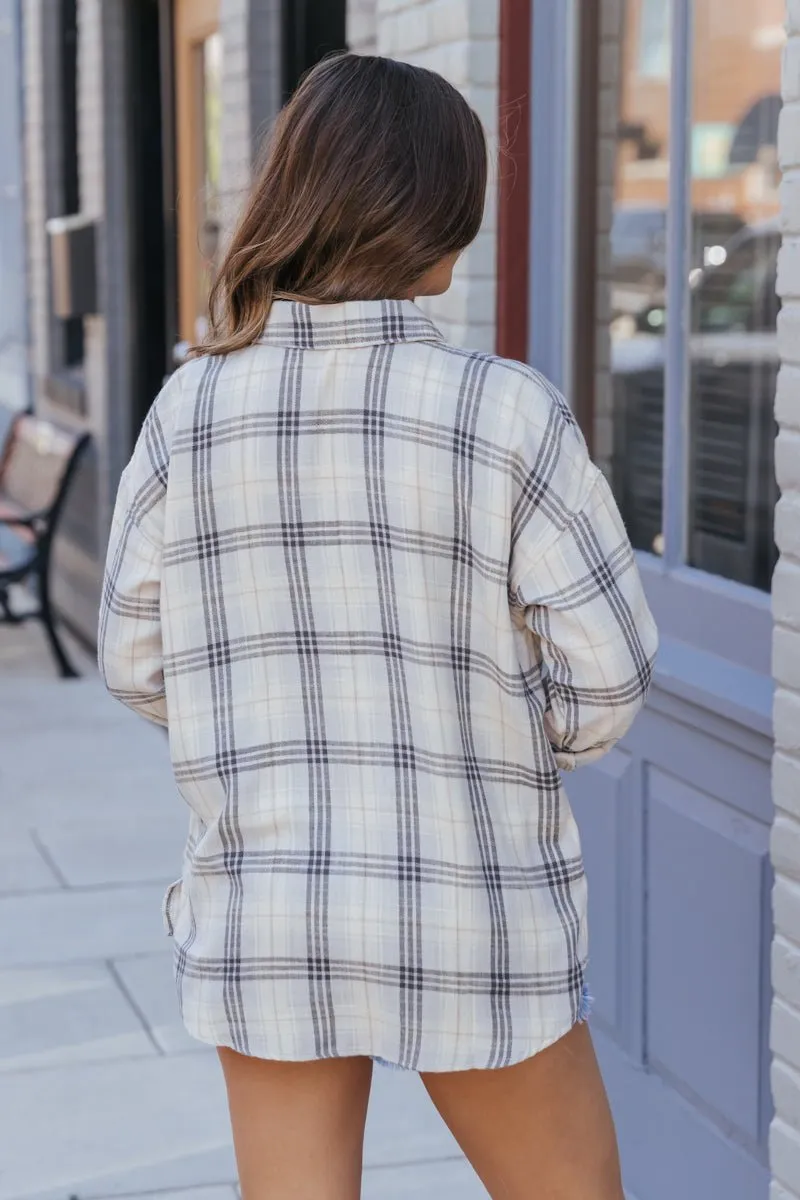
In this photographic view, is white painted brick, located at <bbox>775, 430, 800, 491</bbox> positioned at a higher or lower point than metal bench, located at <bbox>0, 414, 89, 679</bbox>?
higher

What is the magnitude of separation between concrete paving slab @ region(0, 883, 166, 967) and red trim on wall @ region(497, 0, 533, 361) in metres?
1.86

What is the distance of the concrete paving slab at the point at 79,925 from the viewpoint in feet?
15.0

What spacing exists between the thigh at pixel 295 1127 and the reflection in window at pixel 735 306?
1.45 m

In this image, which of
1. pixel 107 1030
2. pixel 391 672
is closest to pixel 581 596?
pixel 391 672

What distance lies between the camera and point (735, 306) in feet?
14.4

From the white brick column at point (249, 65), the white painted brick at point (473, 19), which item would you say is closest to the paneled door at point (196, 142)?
the white brick column at point (249, 65)

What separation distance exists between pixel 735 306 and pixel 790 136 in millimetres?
2082

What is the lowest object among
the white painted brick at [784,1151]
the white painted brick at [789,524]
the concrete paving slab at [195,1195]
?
the concrete paving slab at [195,1195]

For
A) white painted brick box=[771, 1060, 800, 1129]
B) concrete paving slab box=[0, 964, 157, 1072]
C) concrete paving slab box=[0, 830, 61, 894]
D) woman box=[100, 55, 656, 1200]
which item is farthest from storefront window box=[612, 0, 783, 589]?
concrete paving slab box=[0, 830, 61, 894]

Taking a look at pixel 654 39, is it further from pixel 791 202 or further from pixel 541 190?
pixel 791 202

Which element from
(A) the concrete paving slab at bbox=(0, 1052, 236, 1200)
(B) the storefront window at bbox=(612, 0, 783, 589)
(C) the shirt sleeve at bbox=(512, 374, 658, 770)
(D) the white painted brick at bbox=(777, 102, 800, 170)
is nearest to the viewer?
(C) the shirt sleeve at bbox=(512, 374, 658, 770)

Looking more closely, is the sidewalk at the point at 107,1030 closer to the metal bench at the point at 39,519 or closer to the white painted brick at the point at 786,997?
the white painted brick at the point at 786,997

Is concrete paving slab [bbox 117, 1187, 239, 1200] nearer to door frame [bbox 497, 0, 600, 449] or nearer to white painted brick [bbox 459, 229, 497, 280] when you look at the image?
door frame [bbox 497, 0, 600, 449]

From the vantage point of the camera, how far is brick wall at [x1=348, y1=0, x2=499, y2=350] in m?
3.56
